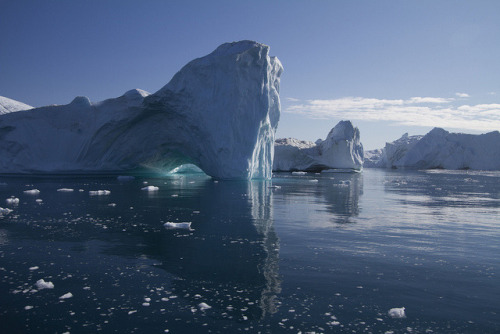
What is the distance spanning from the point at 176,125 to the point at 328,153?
28055 mm

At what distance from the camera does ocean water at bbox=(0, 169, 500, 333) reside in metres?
3.93

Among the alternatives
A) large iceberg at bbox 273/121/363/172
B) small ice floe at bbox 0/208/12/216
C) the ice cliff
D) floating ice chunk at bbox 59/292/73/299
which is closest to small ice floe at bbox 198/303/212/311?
floating ice chunk at bbox 59/292/73/299

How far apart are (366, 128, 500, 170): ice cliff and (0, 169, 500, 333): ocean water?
55265 mm

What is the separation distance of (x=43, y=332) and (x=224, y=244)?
12.9 feet

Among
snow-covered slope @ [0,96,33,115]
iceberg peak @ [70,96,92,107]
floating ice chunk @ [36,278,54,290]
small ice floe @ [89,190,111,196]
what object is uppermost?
snow-covered slope @ [0,96,33,115]

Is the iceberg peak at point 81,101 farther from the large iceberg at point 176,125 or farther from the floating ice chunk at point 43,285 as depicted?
the floating ice chunk at point 43,285

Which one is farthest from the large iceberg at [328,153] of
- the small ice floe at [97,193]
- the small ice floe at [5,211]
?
the small ice floe at [5,211]

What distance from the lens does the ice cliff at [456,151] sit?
57531mm

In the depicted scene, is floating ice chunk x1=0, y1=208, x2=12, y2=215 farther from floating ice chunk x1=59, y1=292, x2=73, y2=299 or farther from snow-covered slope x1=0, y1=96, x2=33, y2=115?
snow-covered slope x1=0, y1=96, x2=33, y2=115

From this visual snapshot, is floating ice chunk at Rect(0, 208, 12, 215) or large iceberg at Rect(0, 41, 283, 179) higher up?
large iceberg at Rect(0, 41, 283, 179)

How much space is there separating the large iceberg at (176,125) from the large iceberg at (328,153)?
20.9 metres

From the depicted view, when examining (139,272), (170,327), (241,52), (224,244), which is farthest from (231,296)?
(241,52)

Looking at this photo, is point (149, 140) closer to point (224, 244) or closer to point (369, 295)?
point (224, 244)

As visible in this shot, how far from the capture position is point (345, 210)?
12.3 meters
